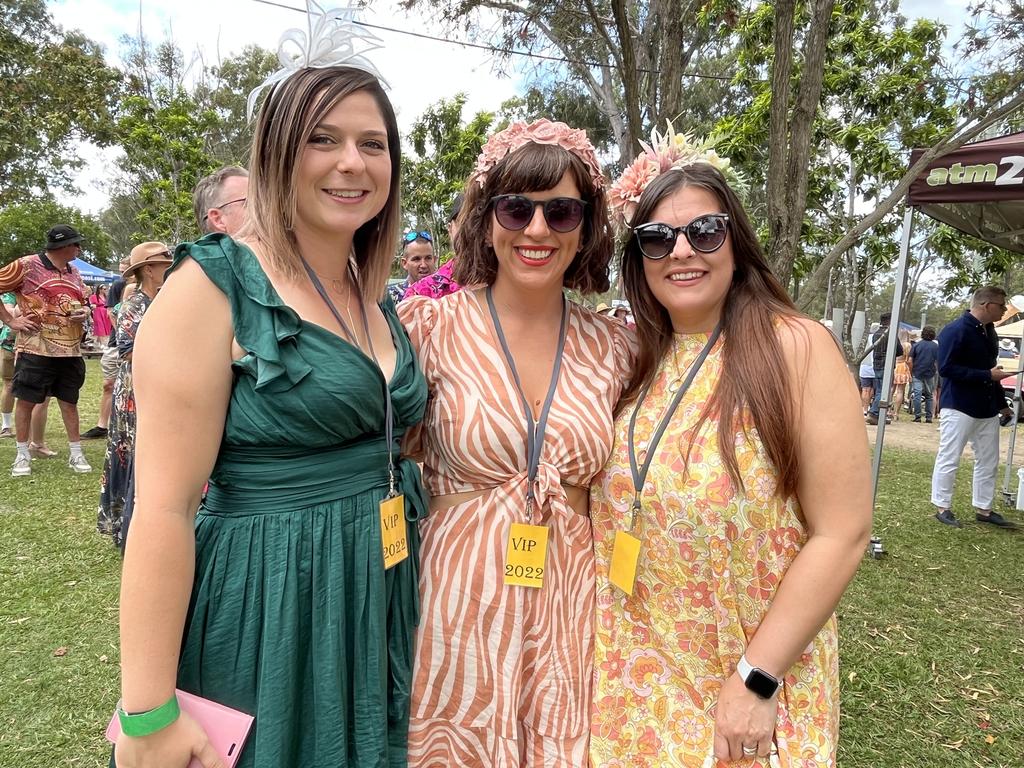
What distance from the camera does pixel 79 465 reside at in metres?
6.89

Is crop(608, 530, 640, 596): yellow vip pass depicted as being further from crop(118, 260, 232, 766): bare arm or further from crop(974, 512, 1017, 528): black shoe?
crop(974, 512, 1017, 528): black shoe

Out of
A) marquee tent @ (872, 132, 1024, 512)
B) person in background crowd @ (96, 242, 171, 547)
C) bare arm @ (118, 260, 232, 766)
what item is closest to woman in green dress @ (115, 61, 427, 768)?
bare arm @ (118, 260, 232, 766)

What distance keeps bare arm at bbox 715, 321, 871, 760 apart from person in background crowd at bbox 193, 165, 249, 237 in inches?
116

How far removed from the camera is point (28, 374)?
652 centimetres

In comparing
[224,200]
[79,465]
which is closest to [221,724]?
[224,200]

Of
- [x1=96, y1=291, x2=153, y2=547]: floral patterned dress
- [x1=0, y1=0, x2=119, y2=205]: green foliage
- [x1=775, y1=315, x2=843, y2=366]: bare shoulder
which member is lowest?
[x1=96, y1=291, x2=153, y2=547]: floral patterned dress

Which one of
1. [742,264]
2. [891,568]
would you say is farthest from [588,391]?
[891,568]

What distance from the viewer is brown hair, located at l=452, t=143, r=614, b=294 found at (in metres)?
1.83

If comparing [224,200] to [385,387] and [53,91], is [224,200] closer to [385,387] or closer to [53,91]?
[385,387]

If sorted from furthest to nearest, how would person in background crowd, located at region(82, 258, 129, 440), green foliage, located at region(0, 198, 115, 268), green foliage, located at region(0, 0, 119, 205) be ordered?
green foliage, located at region(0, 198, 115, 268), green foliage, located at region(0, 0, 119, 205), person in background crowd, located at region(82, 258, 129, 440)

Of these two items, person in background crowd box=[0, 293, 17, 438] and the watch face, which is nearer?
the watch face

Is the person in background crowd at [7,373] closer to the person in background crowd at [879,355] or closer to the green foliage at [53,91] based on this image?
the green foliage at [53,91]

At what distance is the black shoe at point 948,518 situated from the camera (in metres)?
6.50

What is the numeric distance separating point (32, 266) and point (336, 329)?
695 centimetres
